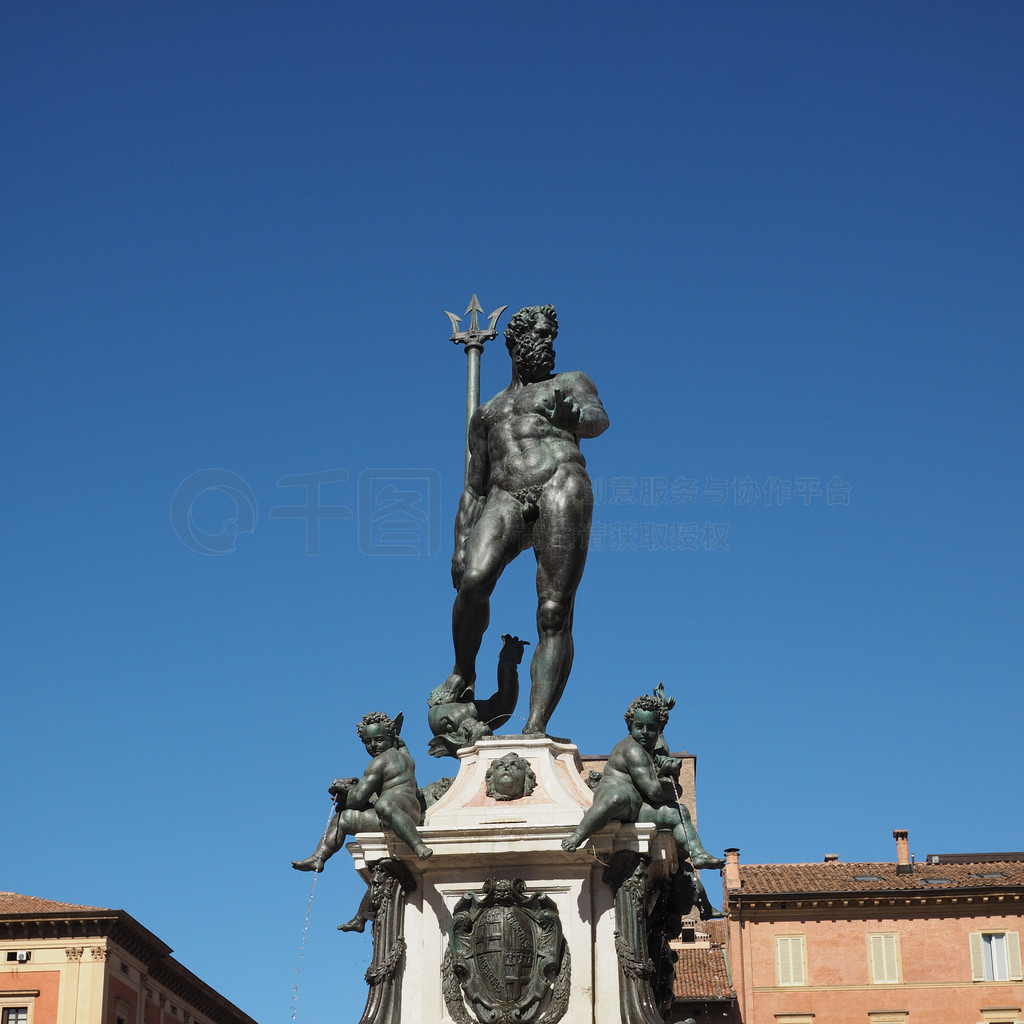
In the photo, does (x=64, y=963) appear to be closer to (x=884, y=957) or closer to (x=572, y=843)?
(x=884, y=957)

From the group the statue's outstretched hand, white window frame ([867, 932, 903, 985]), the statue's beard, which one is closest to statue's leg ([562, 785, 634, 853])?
the statue's outstretched hand

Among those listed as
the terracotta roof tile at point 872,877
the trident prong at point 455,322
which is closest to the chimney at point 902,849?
the terracotta roof tile at point 872,877

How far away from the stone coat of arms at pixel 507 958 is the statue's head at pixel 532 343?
415 centimetres

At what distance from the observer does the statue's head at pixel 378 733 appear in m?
11.6

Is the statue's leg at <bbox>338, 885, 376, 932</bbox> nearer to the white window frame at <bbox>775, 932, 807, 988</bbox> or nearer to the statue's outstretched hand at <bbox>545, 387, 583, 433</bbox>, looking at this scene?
the statue's outstretched hand at <bbox>545, 387, 583, 433</bbox>

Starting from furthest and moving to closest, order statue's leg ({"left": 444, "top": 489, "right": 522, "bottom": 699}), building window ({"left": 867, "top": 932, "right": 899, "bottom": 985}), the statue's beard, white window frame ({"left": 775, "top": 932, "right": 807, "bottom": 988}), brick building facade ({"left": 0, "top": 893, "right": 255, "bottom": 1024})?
white window frame ({"left": 775, "top": 932, "right": 807, "bottom": 988}) → building window ({"left": 867, "top": 932, "right": 899, "bottom": 985}) → brick building facade ({"left": 0, "top": 893, "right": 255, "bottom": 1024}) → the statue's beard → statue's leg ({"left": 444, "top": 489, "right": 522, "bottom": 699})

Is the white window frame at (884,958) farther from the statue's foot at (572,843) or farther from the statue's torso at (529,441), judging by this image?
the statue's foot at (572,843)

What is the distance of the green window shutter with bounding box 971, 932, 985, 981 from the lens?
5444cm

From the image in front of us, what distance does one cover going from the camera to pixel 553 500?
41.5ft

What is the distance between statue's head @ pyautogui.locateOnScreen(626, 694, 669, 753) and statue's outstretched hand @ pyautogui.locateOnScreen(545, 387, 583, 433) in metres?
2.38

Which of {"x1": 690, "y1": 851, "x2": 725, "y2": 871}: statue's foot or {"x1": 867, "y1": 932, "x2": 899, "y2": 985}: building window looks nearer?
{"x1": 690, "y1": 851, "x2": 725, "y2": 871}: statue's foot

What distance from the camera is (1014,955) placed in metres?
54.6

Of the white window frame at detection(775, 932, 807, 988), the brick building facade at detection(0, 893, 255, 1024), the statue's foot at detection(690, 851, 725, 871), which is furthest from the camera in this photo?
the white window frame at detection(775, 932, 807, 988)

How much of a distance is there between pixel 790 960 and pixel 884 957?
3.12 meters
